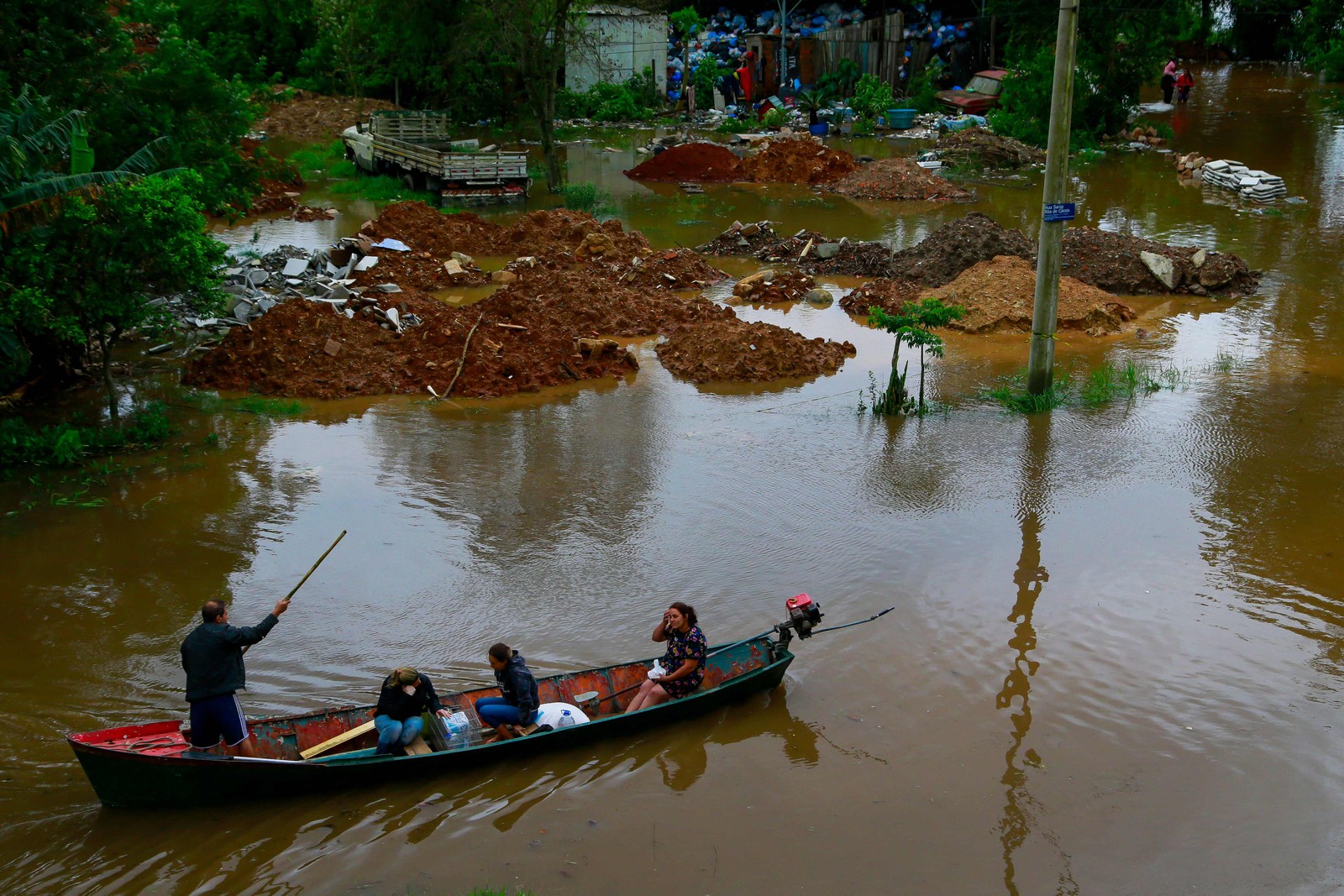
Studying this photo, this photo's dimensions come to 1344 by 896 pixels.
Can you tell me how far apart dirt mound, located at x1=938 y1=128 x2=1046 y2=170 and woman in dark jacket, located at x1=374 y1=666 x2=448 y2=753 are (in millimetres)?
31242

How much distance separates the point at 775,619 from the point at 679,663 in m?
1.82

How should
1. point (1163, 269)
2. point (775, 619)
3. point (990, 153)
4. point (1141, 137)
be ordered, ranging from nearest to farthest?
point (775, 619)
point (1163, 269)
point (990, 153)
point (1141, 137)

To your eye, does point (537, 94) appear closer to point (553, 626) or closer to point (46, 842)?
point (553, 626)

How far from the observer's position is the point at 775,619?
969 centimetres

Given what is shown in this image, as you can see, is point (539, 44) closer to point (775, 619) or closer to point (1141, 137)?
point (1141, 137)

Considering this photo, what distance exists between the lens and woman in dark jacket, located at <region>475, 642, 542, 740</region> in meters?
7.61

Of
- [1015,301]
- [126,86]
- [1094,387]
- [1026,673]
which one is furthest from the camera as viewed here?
[1015,301]

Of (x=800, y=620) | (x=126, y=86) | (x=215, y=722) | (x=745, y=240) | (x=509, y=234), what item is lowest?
(x=215, y=722)

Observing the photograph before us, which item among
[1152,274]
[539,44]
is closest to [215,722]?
[1152,274]

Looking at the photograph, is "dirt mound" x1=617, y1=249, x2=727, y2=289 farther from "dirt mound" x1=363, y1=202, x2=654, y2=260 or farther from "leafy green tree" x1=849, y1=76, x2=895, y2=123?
"leafy green tree" x1=849, y1=76, x2=895, y2=123

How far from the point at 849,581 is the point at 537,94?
24.3 metres

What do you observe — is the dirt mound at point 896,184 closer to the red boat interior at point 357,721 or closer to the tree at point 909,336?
the tree at point 909,336

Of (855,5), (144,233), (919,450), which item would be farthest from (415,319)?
(855,5)

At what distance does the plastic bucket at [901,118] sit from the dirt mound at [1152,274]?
24008 mm
